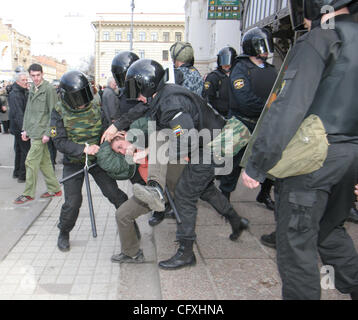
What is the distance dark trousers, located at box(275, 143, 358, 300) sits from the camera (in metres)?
1.87

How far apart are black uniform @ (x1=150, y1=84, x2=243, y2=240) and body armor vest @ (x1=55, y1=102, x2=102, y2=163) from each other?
2.85 feet

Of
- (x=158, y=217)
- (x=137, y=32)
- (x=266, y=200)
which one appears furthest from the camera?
(x=137, y=32)

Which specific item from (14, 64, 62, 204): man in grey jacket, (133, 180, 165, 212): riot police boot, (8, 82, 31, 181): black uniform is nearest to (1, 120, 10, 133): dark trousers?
(8, 82, 31, 181): black uniform

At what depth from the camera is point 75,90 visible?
10.5ft

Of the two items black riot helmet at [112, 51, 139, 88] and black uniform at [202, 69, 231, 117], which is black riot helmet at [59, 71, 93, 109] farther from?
black uniform at [202, 69, 231, 117]

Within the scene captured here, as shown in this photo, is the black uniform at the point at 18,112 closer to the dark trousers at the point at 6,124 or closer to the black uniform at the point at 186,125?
the black uniform at the point at 186,125

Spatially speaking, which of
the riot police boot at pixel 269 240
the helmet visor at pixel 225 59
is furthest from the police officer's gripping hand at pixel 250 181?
the helmet visor at pixel 225 59

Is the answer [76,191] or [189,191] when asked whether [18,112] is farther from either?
[189,191]

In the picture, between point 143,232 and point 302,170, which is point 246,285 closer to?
point 302,170

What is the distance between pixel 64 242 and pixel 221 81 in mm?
3135

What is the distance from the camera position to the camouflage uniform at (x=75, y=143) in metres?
3.36

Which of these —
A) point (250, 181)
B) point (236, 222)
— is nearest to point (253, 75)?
point (236, 222)

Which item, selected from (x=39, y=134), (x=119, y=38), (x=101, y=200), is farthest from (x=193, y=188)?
(x=119, y=38)

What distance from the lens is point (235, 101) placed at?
409 cm
